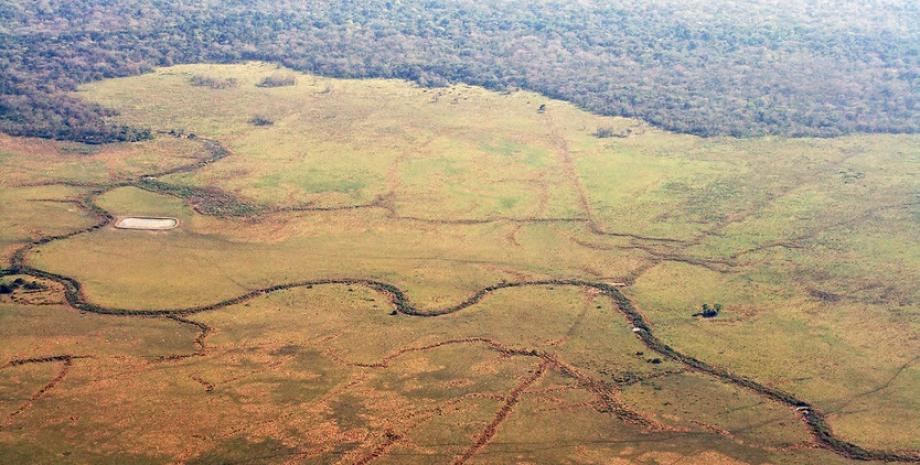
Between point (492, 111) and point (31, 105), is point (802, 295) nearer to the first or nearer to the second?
point (492, 111)

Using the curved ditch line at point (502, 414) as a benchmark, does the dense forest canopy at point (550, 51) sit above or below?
above

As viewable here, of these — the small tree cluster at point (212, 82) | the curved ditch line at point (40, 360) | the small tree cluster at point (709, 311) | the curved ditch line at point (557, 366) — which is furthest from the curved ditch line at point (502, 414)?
the small tree cluster at point (212, 82)

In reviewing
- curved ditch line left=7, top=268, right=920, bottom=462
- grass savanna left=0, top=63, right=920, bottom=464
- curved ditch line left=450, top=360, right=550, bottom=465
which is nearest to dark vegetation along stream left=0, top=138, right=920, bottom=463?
curved ditch line left=7, top=268, right=920, bottom=462

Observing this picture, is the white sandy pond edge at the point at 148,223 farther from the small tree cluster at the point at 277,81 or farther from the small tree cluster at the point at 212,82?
the small tree cluster at the point at 277,81

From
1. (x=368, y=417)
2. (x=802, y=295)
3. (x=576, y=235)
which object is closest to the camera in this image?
(x=368, y=417)

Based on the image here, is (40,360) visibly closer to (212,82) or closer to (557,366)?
(557,366)

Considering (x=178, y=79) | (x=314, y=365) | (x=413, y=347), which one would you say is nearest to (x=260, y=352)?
(x=314, y=365)
